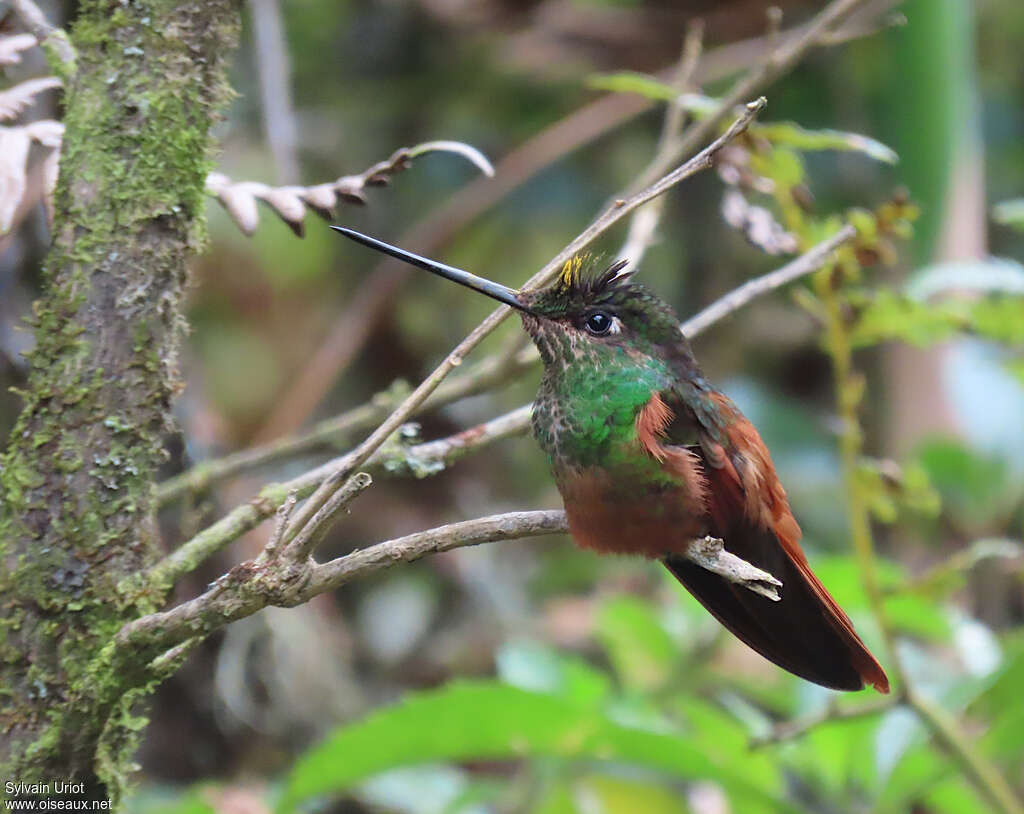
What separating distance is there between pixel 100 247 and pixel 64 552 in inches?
15.9

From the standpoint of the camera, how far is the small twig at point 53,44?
5.17 feet

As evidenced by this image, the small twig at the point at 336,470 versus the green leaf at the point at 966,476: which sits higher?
the green leaf at the point at 966,476

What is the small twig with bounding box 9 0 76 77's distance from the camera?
5.17ft

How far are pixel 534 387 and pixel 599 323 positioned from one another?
3.20m

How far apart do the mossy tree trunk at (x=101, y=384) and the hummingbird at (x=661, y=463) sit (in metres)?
0.46

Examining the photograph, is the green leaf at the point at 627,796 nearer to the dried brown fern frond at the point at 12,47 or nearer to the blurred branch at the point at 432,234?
the blurred branch at the point at 432,234

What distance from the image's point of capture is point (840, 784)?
111 inches

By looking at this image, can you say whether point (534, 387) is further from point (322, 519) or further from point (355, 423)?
point (322, 519)

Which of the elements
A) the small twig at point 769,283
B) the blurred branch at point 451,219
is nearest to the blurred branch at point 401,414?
the small twig at point 769,283

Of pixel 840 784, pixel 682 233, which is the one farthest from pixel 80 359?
pixel 682 233

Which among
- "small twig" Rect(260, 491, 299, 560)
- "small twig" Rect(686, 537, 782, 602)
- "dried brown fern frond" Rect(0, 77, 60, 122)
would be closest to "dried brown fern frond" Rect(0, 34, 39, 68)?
"dried brown fern frond" Rect(0, 77, 60, 122)

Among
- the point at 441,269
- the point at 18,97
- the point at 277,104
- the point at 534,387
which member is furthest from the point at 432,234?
the point at 441,269

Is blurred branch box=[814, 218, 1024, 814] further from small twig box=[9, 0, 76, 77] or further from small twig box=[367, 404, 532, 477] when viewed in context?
small twig box=[9, 0, 76, 77]

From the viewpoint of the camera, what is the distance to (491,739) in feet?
8.11
